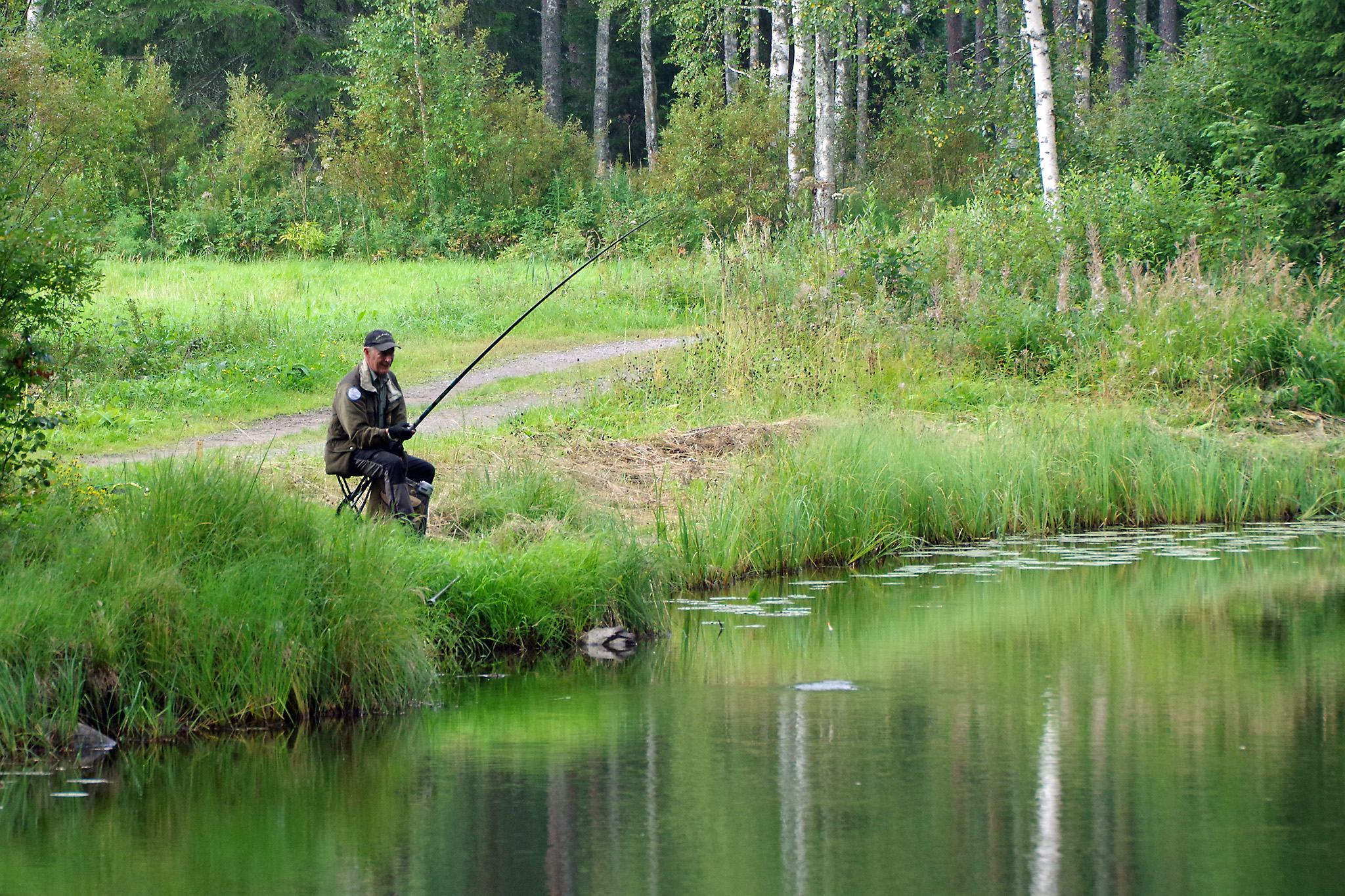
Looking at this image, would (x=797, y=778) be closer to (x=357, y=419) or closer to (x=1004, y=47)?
(x=357, y=419)

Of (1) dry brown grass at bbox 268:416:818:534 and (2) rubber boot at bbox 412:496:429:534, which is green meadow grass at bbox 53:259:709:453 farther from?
(2) rubber boot at bbox 412:496:429:534

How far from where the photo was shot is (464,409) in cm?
1489

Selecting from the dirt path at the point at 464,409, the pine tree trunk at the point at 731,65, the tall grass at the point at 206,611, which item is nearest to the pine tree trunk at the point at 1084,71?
the pine tree trunk at the point at 731,65

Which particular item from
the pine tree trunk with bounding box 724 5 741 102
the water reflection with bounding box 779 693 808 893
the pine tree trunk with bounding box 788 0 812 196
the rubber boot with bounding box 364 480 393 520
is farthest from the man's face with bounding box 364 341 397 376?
the pine tree trunk with bounding box 724 5 741 102

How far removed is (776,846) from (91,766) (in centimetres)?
291

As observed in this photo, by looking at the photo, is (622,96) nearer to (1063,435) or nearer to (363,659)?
(1063,435)

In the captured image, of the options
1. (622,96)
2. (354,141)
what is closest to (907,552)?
(354,141)

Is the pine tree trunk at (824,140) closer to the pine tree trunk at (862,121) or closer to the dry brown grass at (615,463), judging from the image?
the pine tree trunk at (862,121)

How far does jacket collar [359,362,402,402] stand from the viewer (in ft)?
29.4

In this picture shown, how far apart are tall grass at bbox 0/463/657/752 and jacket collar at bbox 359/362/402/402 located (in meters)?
1.17

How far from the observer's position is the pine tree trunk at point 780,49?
25.9 m

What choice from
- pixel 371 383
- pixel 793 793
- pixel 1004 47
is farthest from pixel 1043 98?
pixel 793 793

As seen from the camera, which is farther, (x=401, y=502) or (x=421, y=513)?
(x=421, y=513)

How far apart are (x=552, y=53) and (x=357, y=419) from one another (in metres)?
32.6
